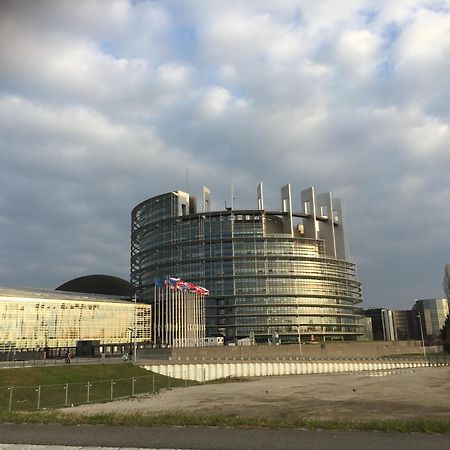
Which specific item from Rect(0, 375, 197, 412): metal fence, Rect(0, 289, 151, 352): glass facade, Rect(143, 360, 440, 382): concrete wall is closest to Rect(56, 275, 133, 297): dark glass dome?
Rect(0, 289, 151, 352): glass facade

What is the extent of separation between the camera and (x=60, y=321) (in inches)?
4360

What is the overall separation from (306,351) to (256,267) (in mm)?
49678

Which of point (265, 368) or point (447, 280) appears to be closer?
point (265, 368)

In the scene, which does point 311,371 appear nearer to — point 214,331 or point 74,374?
point 74,374

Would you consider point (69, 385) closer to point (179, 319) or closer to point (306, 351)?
point (306, 351)

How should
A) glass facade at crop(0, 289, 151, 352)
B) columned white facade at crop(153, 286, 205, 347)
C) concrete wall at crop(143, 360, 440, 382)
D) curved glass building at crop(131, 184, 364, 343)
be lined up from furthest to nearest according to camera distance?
curved glass building at crop(131, 184, 364, 343) < columned white facade at crop(153, 286, 205, 347) < glass facade at crop(0, 289, 151, 352) < concrete wall at crop(143, 360, 440, 382)

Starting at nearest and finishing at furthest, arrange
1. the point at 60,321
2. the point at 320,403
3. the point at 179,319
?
the point at 320,403 < the point at 60,321 < the point at 179,319

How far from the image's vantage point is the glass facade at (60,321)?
100812mm

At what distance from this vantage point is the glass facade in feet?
331

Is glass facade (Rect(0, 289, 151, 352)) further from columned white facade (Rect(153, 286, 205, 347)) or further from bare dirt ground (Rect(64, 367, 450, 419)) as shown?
bare dirt ground (Rect(64, 367, 450, 419))

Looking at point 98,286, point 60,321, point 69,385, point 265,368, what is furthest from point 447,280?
point 98,286

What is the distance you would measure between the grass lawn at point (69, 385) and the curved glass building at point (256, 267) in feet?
275

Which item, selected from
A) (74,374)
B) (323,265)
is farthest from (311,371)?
(323,265)

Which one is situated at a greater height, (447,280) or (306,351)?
(447,280)
